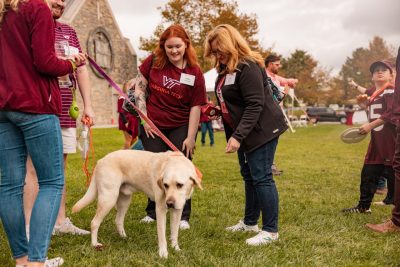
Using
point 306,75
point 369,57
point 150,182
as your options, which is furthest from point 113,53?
point 369,57

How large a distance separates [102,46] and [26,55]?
3173 cm

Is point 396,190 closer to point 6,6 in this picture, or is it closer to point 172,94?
point 172,94

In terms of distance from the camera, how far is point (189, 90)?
4.30m

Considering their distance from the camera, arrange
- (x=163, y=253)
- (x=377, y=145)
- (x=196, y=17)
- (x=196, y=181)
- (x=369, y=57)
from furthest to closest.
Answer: (x=369, y=57) < (x=196, y=17) < (x=377, y=145) < (x=163, y=253) < (x=196, y=181)

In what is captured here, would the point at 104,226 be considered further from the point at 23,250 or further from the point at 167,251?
the point at 23,250

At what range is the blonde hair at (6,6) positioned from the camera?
2.45 meters

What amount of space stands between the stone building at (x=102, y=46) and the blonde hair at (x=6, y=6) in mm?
27768

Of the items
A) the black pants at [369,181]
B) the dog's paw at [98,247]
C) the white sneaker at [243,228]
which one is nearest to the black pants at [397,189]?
the black pants at [369,181]

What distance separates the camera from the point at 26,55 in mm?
2553

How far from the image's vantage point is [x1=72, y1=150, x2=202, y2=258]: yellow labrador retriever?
3.20 metres

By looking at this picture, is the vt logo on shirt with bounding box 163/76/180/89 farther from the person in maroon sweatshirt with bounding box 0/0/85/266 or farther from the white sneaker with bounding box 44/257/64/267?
the white sneaker with bounding box 44/257/64/267

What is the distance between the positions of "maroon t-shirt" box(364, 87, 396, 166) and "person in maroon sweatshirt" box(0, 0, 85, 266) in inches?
156

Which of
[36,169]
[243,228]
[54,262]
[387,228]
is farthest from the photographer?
[243,228]

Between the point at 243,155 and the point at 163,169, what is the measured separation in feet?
3.63
